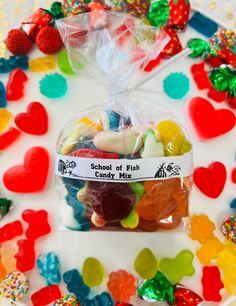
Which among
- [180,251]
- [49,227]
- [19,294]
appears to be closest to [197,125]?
[180,251]

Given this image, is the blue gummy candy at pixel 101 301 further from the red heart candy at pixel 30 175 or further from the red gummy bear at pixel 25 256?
the red heart candy at pixel 30 175

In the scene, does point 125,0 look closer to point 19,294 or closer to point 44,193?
point 44,193

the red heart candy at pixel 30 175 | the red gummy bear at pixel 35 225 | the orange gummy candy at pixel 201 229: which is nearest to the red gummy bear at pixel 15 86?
the red heart candy at pixel 30 175

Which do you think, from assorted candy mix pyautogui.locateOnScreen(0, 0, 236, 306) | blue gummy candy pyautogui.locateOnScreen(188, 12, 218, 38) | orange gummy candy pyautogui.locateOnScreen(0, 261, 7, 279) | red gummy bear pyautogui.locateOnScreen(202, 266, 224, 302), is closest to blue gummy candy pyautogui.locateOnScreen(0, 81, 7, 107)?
assorted candy mix pyautogui.locateOnScreen(0, 0, 236, 306)

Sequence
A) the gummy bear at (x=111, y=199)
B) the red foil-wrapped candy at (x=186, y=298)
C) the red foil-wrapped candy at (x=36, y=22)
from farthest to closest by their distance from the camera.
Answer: the red foil-wrapped candy at (x=36, y=22)
the red foil-wrapped candy at (x=186, y=298)
the gummy bear at (x=111, y=199)

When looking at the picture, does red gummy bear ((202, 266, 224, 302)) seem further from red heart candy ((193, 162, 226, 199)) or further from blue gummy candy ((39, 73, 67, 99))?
blue gummy candy ((39, 73, 67, 99))

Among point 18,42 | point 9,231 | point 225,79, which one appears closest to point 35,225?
point 9,231

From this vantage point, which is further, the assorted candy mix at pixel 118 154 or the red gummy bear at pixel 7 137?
the red gummy bear at pixel 7 137
